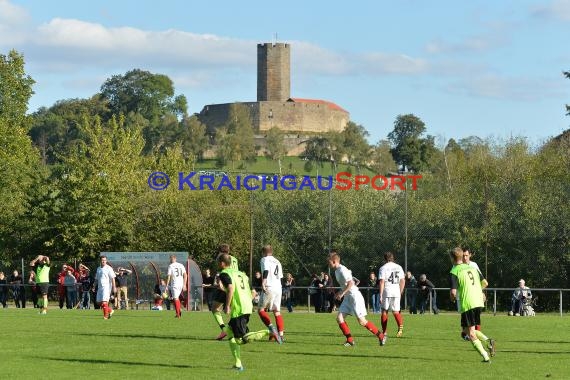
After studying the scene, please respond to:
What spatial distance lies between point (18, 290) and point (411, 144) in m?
112

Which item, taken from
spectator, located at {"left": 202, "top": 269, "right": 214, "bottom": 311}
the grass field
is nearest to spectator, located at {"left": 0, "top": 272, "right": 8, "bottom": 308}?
spectator, located at {"left": 202, "top": 269, "right": 214, "bottom": 311}

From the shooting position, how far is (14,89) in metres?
79.6

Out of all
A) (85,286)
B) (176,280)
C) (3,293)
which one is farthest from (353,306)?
(3,293)

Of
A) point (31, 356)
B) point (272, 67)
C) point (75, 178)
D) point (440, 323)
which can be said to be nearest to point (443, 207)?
point (440, 323)

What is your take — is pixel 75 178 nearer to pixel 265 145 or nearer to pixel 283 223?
pixel 283 223

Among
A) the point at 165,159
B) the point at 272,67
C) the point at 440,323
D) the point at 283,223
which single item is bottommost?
the point at 440,323

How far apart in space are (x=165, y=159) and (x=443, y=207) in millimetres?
33514

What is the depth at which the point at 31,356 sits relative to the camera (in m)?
18.6

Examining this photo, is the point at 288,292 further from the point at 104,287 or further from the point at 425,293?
the point at 104,287

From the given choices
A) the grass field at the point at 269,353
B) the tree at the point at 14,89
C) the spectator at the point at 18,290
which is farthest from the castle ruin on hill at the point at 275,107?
the grass field at the point at 269,353

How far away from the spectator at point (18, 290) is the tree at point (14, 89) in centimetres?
3310

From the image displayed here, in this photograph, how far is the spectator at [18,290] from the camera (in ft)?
146

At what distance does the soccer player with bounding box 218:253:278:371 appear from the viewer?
1672cm

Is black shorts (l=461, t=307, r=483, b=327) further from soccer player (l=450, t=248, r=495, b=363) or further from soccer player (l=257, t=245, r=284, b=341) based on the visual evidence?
soccer player (l=257, t=245, r=284, b=341)
